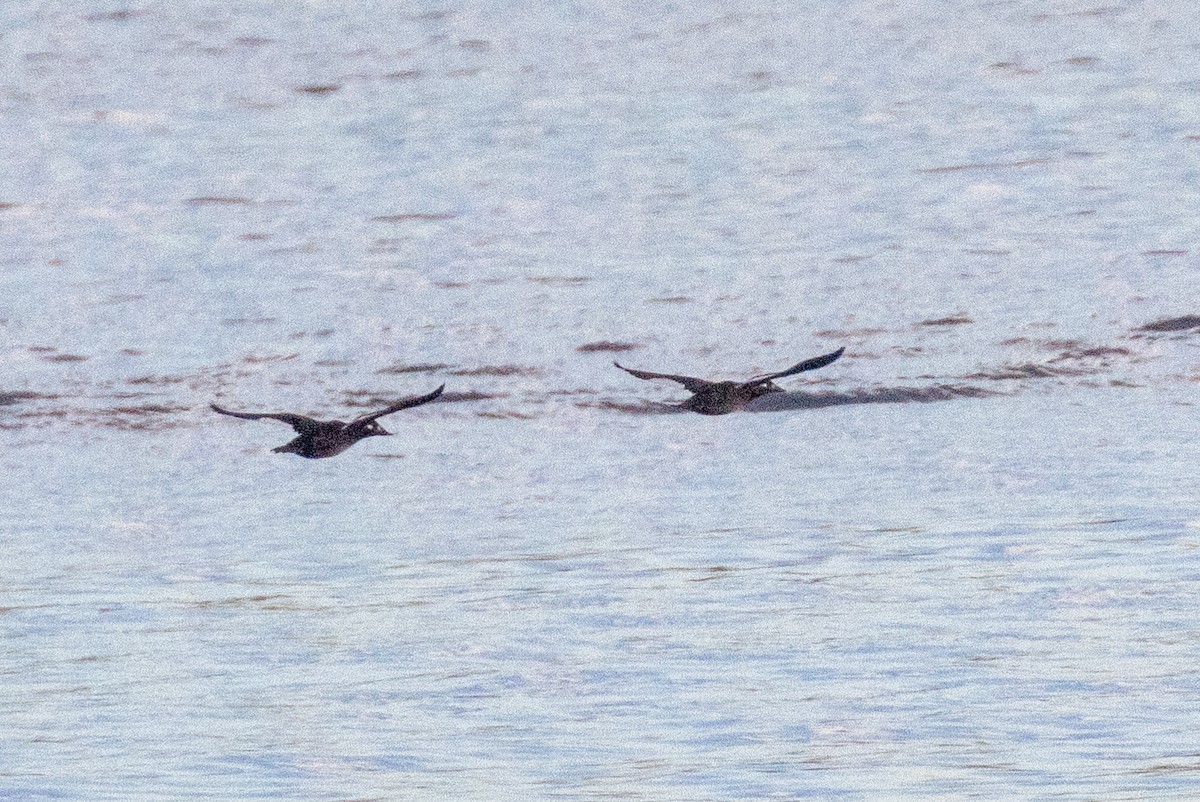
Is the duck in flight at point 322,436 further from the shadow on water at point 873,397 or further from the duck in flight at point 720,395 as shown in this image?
the shadow on water at point 873,397

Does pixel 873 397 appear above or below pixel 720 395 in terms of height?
below

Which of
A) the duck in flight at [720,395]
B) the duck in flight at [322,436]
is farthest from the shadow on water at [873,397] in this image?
the duck in flight at [322,436]

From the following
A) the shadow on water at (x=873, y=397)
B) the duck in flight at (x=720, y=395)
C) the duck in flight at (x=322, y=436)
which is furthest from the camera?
the shadow on water at (x=873, y=397)

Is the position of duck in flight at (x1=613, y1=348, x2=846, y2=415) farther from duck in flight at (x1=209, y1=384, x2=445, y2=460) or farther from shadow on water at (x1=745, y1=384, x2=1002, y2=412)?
shadow on water at (x1=745, y1=384, x2=1002, y2=412)

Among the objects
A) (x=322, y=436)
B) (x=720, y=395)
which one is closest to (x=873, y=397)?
(x=720, y=395)

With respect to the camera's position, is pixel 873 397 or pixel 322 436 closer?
pixel 322 436

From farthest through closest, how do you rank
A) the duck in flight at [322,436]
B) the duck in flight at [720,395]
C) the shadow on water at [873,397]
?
1. the shadow on water at [873,397]
2. the duck in flight at [720,395]
3. the duck in flight at [322,436]

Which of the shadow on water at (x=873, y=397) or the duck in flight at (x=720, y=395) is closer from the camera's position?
the duck in flight at (x=720, y=395)

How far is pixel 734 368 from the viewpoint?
76.9 ft

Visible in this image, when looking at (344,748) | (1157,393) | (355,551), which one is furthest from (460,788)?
(1157,393)

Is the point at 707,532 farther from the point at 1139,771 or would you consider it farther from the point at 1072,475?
the point at 1139,771

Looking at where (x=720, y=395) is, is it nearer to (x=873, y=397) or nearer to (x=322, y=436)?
(x=322, y=436)

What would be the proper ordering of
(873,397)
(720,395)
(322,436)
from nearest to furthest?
(322,436) → (720,395) → (873,397)

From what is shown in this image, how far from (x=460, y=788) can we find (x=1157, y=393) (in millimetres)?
8617
